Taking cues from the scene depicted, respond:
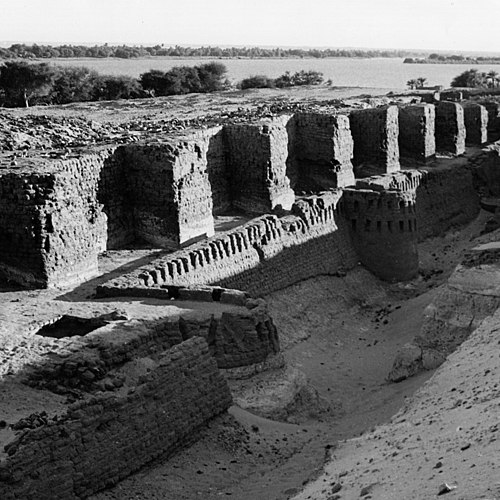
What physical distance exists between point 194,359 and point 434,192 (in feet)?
50.0

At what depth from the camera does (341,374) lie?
16562mm

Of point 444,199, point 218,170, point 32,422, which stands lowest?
point 444,199

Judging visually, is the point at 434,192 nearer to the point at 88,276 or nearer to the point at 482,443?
the point at 88,276

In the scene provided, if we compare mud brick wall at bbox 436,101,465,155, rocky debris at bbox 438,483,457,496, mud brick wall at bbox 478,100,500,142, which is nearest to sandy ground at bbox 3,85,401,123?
mud brick wall at bbox 478,100,500,142

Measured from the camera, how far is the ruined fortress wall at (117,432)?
938 cm

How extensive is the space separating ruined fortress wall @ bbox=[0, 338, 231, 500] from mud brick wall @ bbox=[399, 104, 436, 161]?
1841cm

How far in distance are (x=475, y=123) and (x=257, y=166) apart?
453 inches

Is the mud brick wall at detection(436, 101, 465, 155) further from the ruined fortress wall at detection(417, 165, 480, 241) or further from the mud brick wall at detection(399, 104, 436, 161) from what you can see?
the ruined fortress wall at detection(417, 165, 480, 241)

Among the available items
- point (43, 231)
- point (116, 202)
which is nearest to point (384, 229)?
point (116, 202)

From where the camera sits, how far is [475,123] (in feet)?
109

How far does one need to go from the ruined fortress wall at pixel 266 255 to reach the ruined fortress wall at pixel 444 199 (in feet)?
13.4

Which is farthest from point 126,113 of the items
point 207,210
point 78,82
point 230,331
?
point 230,331

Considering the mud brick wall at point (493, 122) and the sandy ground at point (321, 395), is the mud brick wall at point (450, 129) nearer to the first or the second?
the mud brick wall at point (493, 122)

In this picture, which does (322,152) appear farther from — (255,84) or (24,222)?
(255,84)
